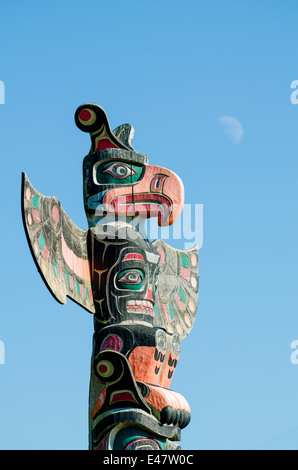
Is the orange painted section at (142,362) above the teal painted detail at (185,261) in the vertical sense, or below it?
below

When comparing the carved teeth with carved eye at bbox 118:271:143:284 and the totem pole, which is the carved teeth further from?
carved eye at bbox 118:271:143:284

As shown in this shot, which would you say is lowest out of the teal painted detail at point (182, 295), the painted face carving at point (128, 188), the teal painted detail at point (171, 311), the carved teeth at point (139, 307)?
the carved teeth at point (139, 307)

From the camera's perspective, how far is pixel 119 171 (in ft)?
43.9

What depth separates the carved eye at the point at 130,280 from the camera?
499 inches

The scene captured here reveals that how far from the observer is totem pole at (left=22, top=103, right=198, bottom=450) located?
1174 cm

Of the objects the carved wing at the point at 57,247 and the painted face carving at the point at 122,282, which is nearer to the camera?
the carved wing at the point at 57,247

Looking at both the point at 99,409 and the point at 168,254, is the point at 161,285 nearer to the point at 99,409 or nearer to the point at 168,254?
the point at 168,254

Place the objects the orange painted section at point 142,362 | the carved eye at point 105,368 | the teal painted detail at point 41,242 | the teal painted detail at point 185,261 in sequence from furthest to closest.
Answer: the teal painted detail at point 185,261 → the orange painted section at point 142,362 → the carved eye at point 105,368 → the teal painted detail at point 41,242

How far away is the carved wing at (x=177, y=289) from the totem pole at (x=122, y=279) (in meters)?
0.02

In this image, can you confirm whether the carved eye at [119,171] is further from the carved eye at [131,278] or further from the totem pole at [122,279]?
the carved eye at [131,278]

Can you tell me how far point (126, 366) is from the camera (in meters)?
11.8

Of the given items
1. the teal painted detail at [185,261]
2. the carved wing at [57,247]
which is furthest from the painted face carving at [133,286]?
the teal painted detail at [185,261]
